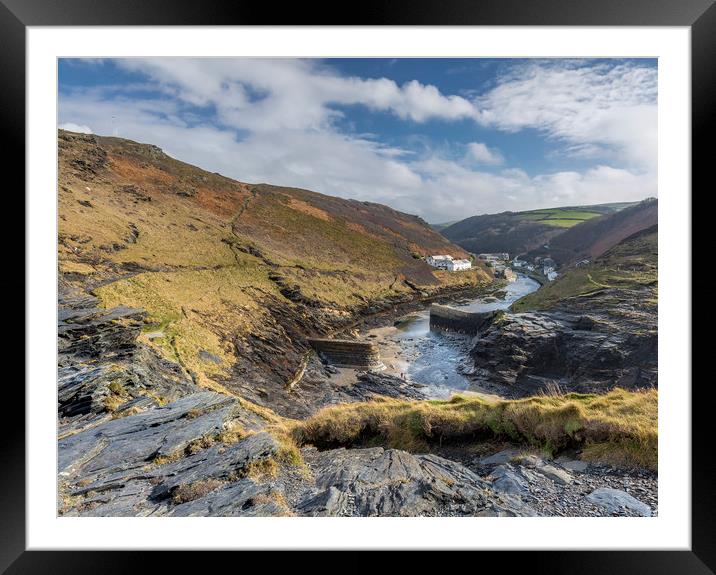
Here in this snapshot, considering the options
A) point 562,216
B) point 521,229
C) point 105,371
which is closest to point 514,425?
point 105,371

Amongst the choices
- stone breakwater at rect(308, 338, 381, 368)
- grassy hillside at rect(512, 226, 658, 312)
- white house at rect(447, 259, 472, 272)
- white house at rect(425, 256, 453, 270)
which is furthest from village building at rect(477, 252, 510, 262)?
stone breakwater at rect(308, 338, 381, 368)

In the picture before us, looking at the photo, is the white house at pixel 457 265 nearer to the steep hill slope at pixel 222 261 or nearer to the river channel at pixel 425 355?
the steep hill slope at pixel 222 261

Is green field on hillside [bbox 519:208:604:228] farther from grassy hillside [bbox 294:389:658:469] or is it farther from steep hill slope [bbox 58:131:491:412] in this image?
grassy hillside [bbox 294:389:658:469]

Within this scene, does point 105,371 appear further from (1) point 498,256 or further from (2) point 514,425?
(1) point 498,256
